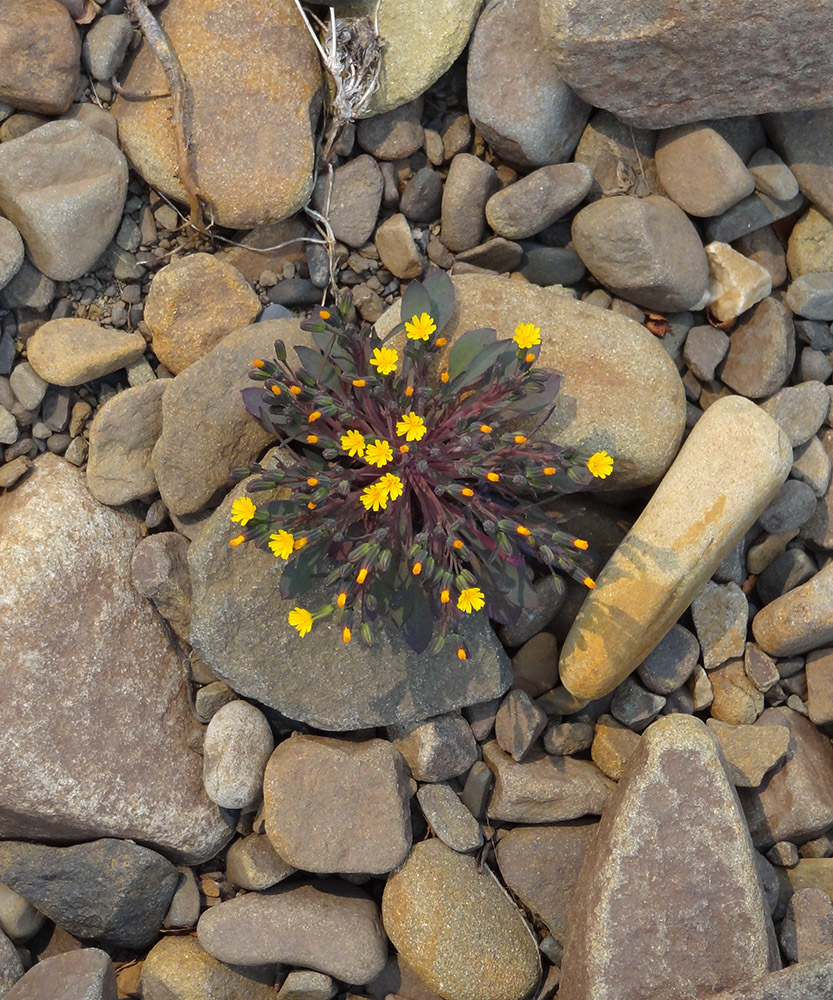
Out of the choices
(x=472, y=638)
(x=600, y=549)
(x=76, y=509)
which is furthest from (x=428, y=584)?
(x=76, y=509)

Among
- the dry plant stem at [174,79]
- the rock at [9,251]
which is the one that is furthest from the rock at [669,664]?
the rock at [9,251]

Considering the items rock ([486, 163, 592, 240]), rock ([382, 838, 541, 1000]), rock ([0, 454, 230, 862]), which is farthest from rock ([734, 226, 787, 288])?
rock ([0, 454, 230, 862])

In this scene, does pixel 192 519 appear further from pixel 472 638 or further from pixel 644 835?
pixel 644 835

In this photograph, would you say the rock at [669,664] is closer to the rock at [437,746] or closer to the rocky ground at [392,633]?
the rocky ground at [392,633]

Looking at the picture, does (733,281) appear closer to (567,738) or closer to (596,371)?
(596,371)

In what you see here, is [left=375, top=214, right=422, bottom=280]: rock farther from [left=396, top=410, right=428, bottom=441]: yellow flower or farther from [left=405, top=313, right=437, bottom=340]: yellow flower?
[left=396, top=410, right=428, bottom=441]: yellow flower
